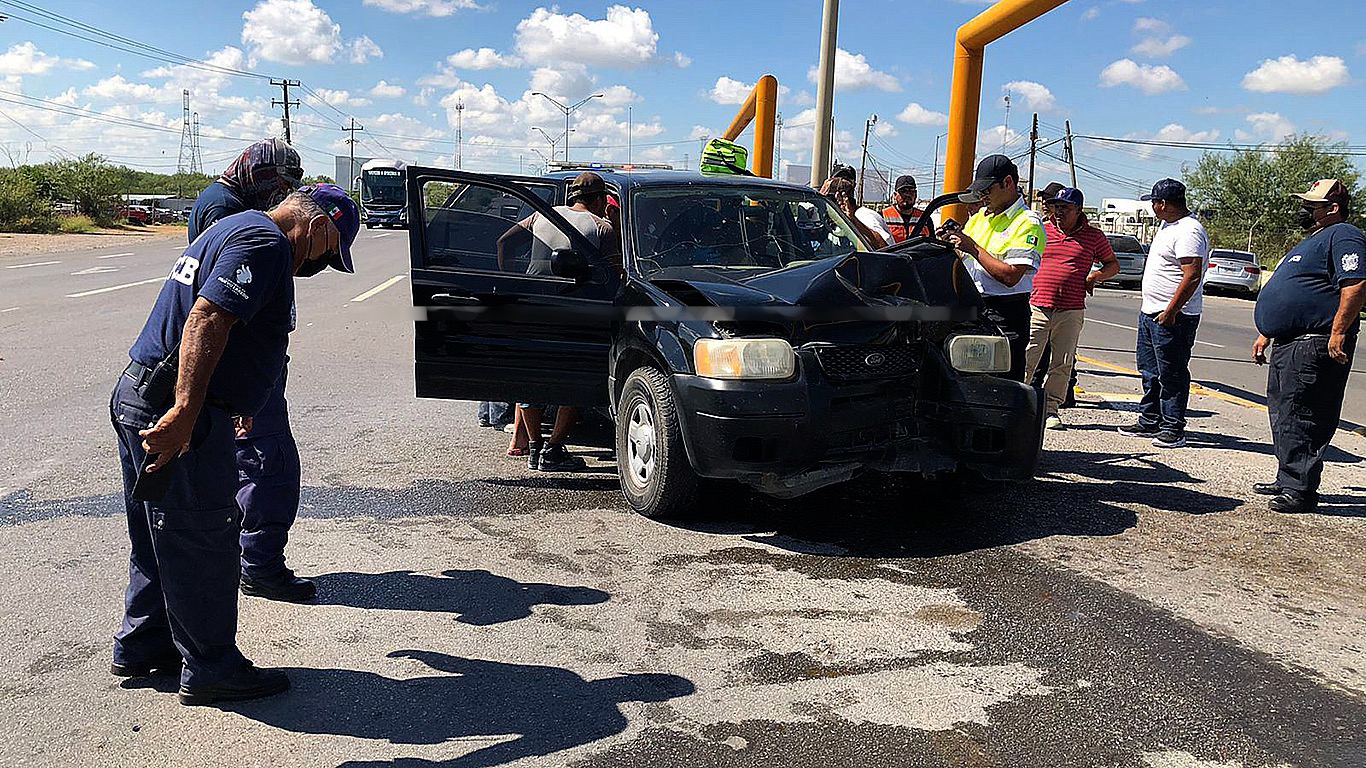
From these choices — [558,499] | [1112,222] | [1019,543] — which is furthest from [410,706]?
[1112,222]

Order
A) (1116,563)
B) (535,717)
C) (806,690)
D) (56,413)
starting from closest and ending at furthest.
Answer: (535,717), (806,690), (1116,563), (56,413)

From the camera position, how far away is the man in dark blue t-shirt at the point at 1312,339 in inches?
230

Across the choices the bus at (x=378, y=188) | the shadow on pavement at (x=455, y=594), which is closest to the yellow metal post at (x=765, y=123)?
the shadow on pavement at (x=455, y=594)

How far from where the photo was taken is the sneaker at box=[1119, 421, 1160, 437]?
8000 millimetres

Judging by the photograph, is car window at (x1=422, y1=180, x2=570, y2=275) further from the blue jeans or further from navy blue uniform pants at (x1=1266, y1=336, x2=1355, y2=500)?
the blue jeans

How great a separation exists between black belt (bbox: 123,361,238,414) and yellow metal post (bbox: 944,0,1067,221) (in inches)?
270

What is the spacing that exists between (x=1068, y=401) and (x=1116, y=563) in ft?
14.2

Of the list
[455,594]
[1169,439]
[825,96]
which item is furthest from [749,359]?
[825,96]

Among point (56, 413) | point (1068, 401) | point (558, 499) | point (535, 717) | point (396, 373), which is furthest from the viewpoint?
point (396, 373)

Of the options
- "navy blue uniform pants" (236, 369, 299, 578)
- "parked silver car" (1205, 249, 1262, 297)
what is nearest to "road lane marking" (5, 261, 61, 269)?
"navy blue uniform pants" (236, 369, 299, 578)

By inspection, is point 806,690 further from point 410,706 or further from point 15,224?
point 15,224

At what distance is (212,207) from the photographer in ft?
15.5

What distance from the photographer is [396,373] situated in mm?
10094

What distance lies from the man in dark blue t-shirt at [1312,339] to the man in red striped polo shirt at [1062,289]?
1884mm
